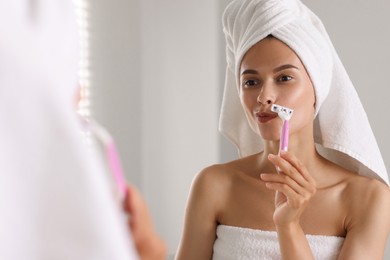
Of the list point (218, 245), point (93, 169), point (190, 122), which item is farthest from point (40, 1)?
point (190, 122)

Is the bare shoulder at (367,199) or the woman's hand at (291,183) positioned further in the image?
the bare shoulder at (367,199)

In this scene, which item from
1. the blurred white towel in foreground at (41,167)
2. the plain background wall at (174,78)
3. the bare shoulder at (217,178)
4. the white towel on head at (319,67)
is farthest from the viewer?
the plain background wall at (174,78)

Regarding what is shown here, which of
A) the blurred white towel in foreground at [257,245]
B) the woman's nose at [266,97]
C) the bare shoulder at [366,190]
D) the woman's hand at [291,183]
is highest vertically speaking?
the woman's nose at [266,97]

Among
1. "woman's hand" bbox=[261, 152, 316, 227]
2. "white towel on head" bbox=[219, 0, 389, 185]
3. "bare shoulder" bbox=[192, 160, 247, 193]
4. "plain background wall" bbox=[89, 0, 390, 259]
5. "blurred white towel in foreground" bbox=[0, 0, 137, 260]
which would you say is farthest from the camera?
"plain background wall" bbox=[89, 0, 390, 259]

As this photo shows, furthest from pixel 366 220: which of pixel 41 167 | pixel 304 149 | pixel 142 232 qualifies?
pixel 41 167

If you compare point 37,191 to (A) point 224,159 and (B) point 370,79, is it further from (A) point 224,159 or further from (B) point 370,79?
(A) point 224,159

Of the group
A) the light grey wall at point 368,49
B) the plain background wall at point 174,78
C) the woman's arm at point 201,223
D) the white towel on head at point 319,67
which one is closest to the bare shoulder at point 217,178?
the woman's arm at point 201,223

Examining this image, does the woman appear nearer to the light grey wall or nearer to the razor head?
the razor head

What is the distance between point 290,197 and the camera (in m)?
0.98

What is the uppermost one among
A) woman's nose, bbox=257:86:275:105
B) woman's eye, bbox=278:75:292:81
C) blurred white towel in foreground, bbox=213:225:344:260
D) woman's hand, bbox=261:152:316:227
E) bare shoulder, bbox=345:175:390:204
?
woman's eye, bbox=278:75:292:81

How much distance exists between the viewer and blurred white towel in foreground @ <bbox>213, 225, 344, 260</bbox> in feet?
3.62

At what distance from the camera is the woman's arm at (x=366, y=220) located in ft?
3.48

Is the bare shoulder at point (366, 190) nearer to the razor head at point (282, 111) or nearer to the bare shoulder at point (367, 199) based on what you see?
the bare shoulder at point (367, 199)

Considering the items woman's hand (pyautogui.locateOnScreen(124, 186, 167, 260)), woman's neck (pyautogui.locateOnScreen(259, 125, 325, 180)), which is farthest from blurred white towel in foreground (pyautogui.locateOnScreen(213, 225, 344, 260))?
woman's hand (pyautogui.locateOnScreen(124, 186, 167, 260))
